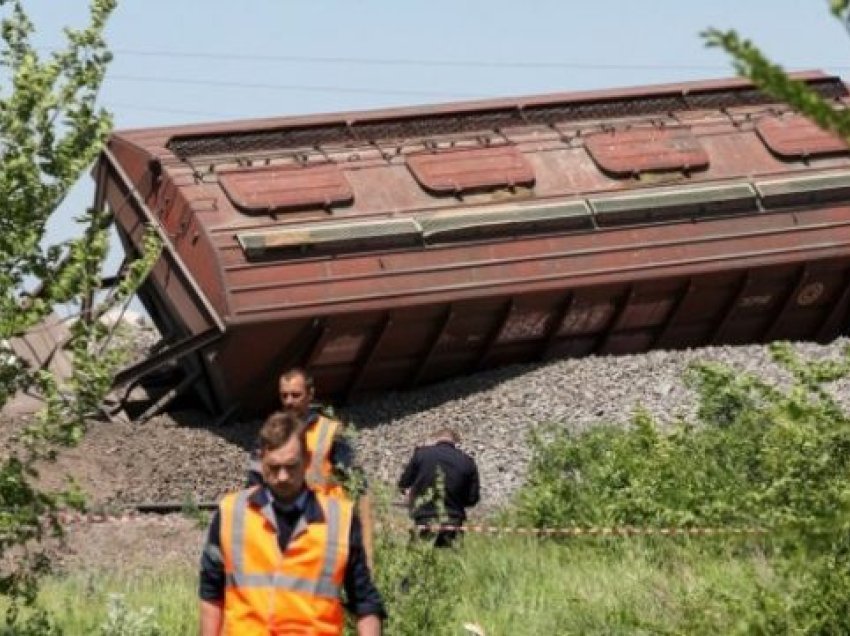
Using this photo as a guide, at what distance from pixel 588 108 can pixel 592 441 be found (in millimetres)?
7684

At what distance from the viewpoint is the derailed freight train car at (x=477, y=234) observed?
2091 centimetres

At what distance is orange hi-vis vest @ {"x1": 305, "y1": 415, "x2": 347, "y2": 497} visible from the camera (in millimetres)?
8531

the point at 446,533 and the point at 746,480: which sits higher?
the point at 446,533

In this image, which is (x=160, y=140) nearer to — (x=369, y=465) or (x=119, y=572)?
(x=369, y=465)

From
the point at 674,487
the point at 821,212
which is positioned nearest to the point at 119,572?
the point at 674,487

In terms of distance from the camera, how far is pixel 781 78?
4.89 metres

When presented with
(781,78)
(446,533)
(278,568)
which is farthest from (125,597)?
(781,78)

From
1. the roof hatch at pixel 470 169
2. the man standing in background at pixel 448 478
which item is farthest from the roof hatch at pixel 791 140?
the man standing in background at pixel 448 478

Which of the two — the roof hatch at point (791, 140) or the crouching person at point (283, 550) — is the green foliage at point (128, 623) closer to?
the crouching person at point (283, 550)

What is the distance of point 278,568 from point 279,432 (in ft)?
1.35

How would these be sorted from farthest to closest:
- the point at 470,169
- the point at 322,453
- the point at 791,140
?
1. the point at 791,140
2. the point at 470,169
3. the point at 322,453

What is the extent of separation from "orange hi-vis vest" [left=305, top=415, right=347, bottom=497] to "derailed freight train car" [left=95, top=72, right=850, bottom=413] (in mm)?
11619

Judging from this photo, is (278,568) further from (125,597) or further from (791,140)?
(791,140)

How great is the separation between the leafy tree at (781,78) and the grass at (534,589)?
3.30 meters
